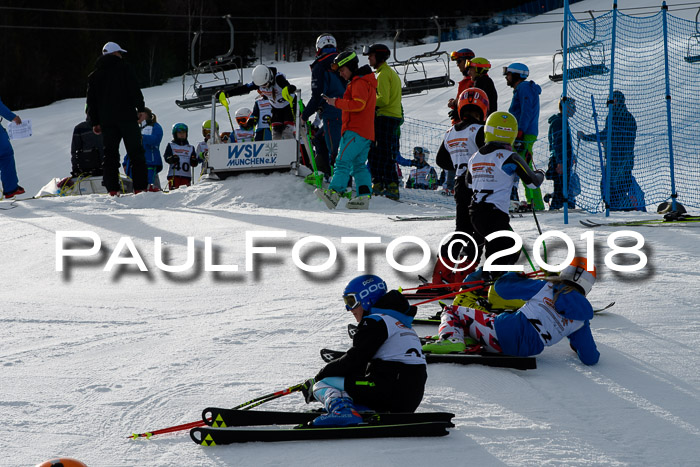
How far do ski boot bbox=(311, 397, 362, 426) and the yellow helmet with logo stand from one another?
2.79 metres

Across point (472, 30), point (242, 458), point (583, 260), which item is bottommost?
point (242, 458)

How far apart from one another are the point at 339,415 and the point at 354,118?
Result: 649 cm

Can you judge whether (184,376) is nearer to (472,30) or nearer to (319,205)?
(319,205)

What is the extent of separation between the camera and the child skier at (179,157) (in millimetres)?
13977

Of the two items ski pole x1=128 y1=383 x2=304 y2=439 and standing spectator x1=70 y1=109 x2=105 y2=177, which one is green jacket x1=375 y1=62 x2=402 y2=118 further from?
ski pole x1=128 y1=383 x2=304 y2=439

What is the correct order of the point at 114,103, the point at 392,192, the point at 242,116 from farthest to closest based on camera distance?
A: 1. the point at 242,116
2. the point at 392,192
3. the point at 114,103

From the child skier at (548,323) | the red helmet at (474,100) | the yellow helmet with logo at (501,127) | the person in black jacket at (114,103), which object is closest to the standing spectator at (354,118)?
the person in black jacket at (114,103)

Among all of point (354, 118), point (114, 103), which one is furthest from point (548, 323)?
point (114, 103)

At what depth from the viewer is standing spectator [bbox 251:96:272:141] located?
489 inches

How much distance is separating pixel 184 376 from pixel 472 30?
42.1 metres

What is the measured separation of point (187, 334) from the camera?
562 centimetres

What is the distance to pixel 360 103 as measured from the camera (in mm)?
9750

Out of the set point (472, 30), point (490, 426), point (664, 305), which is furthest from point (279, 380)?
point (472, 30)

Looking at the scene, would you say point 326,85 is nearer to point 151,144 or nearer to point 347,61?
point 347,61
